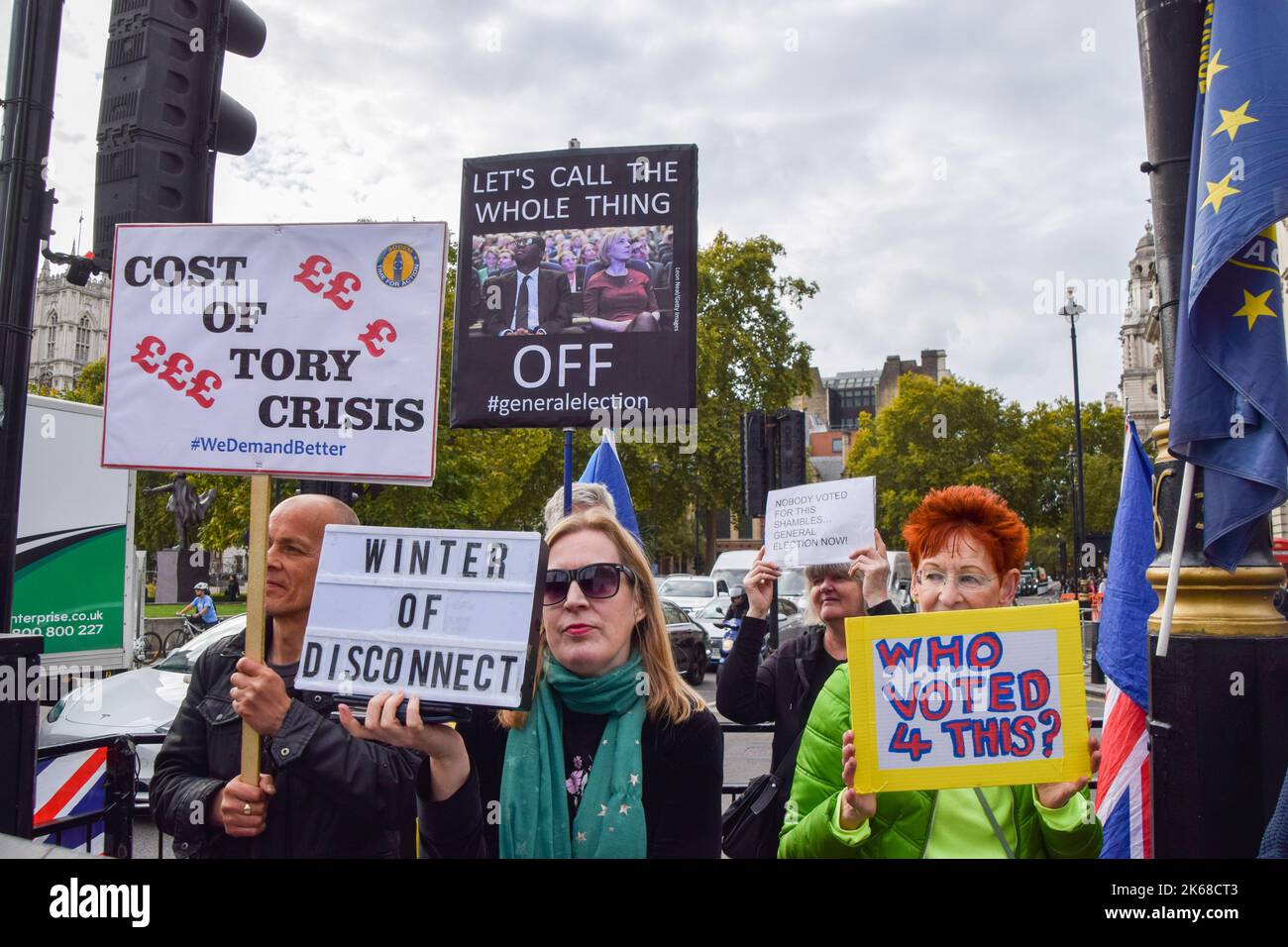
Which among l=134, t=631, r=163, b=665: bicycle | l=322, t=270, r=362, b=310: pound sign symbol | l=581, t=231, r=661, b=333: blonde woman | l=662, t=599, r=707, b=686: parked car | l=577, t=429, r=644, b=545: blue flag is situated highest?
l=581, t=231, r=661, b=333: blonde woman

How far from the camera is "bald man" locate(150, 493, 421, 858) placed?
2.42m

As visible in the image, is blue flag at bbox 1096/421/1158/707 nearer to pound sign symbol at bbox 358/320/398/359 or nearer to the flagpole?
the flagpole

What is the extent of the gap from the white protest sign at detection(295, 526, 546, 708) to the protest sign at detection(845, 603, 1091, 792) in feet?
2.67

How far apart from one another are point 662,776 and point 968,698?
787mm

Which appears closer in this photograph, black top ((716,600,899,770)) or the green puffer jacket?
the green puffer jacket

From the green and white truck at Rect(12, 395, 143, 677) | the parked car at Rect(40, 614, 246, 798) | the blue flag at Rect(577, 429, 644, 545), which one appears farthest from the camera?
the green and white truck at Rect(12, 395, 143, 677)

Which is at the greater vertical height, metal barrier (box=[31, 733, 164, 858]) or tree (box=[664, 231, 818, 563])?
tree (box=[664, 231, 818, 563])

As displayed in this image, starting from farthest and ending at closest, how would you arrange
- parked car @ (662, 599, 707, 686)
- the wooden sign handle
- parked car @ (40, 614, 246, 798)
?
1. parked car @ (662, 599, 707, 686)
2. parked car @ (40, 614, 246, 798)
3. the wooden sign handle

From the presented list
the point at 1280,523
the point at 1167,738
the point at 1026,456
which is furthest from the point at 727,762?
the point at 1026,456

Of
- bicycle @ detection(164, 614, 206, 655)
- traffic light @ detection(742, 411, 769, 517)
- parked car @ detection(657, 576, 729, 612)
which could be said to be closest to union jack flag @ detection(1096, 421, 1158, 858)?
traffic light @ detection(742, 411, 769, 517)

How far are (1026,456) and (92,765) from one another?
60043 mm

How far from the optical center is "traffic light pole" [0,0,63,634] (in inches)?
154

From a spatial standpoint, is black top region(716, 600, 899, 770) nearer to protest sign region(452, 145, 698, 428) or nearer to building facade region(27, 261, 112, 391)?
protest sign region(452, 145, 698, 428)
